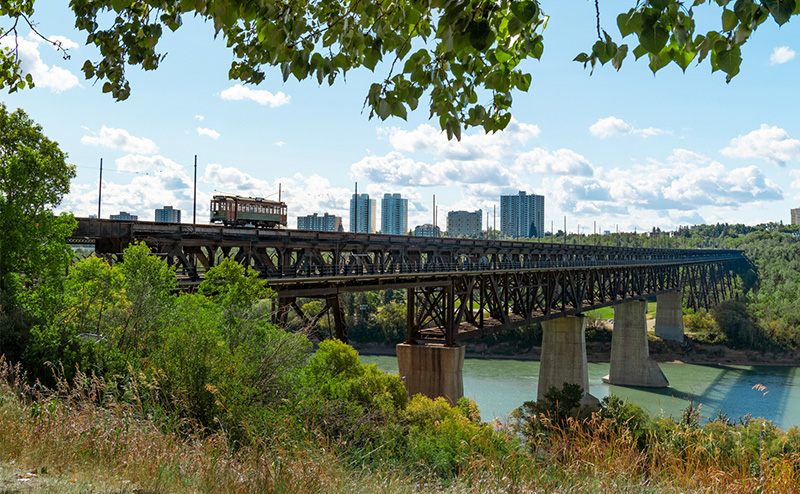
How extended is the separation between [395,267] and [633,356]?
42074mm

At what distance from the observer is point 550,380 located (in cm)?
4619

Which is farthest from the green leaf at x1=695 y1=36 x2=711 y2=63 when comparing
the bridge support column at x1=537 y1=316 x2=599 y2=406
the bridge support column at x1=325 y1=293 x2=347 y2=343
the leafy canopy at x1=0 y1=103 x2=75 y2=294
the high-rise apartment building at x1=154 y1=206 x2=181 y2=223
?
the high-rise apartment building at x1=154 y1=206 x2=181 y2=223

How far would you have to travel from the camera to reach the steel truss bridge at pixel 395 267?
64.3ft

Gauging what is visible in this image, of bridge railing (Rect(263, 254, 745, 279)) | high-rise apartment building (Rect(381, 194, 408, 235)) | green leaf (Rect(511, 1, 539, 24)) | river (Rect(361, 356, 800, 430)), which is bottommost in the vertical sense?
river (Rect(361, 356, 800, 430))

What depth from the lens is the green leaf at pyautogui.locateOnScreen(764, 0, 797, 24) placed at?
2631 mm

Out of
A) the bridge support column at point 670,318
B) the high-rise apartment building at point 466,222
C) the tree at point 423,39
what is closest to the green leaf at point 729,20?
the tree at point 423,39

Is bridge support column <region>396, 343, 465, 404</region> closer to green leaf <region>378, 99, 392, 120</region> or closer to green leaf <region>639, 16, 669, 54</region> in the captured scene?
green leaf <region>378, 99, 392, 120</region>

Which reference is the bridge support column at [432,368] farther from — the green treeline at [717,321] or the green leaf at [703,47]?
the green treeline at [717,321]

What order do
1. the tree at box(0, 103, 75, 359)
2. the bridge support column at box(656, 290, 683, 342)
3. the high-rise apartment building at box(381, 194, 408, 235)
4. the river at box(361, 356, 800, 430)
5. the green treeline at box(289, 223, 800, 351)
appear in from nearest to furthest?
1. the tree at box(0, 103, 75, 359)
2. the river at box(361, 356, 800, 430)
3. the green treeline at box(289, 223, 800, 351)
4. the bridge support column at box(656, 290, 683, 342)
5. the high-rise apartment building at box(381, 194, 408, 235)

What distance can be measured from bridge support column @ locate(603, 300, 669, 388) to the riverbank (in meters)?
17.0

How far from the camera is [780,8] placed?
266 centimetres

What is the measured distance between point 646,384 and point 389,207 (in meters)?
74.2

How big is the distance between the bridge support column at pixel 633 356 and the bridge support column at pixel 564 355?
54.2 feet

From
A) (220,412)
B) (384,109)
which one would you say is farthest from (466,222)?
(384,109)
